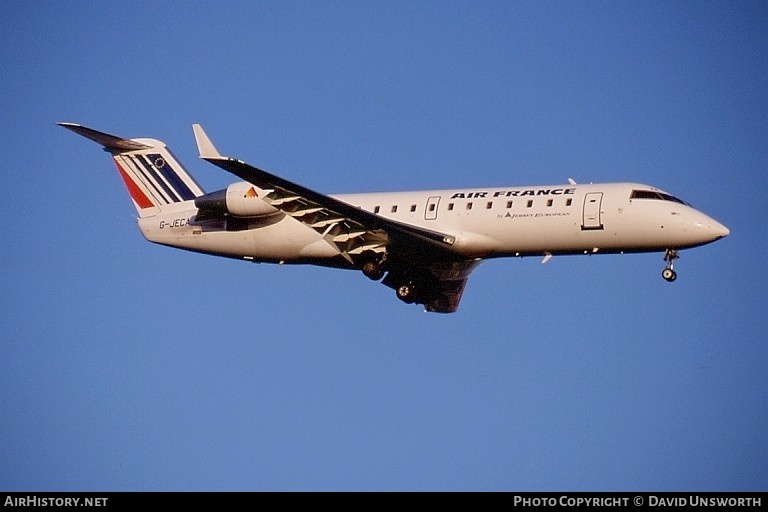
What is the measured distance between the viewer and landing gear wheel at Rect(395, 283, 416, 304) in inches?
1363

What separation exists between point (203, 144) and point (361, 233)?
4.80m

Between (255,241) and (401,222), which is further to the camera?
(255,241)

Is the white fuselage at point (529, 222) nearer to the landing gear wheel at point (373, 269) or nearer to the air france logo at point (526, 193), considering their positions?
the air france logo at point (526, 193)

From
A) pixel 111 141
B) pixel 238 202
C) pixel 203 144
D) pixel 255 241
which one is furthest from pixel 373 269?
pixel 111 141

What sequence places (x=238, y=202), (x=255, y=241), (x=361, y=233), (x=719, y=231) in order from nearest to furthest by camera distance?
(x=719, y=231), (x=361, y=233), (x=238, y=202), (x=255, y=241)

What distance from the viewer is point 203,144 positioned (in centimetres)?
3044

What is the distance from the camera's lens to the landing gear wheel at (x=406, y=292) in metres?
34.6

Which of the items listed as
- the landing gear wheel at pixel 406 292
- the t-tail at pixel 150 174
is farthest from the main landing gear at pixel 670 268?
the t-tail at pixel 150 174

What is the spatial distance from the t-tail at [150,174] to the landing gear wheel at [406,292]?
6.33 m

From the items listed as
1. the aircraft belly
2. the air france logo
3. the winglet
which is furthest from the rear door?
the winglet

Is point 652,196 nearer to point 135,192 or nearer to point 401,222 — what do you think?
point 401,222

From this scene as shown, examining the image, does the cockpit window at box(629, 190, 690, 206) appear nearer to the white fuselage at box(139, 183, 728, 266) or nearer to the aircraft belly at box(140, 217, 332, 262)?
the white fuselage at box(139, 183, 728, 266)
